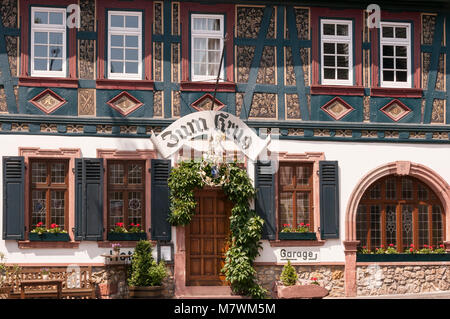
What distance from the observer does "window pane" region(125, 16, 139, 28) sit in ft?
58.6

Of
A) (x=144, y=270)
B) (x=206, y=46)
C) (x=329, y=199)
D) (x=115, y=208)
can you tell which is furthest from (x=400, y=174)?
(x=115, y=208)

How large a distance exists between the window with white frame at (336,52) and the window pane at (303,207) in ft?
8.17

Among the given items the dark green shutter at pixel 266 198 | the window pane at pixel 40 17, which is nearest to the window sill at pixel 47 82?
the window pane at pixel 40 17

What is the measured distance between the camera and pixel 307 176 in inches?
720

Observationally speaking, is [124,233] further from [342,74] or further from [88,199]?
[342,74]

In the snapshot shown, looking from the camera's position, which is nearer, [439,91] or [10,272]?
[10,272]

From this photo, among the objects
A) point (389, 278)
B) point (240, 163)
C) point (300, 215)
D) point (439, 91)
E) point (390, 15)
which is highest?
point (390, 15)

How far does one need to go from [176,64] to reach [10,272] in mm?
5434

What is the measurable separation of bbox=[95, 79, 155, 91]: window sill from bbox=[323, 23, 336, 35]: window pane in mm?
3949

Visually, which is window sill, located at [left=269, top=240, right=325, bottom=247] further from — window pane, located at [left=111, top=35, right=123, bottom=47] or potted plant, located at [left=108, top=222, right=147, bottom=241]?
window pane, located at [left=111, top=35, right=123, bottom=47]

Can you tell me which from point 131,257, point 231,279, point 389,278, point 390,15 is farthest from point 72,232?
point 390,15

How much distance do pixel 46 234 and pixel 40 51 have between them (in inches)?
148

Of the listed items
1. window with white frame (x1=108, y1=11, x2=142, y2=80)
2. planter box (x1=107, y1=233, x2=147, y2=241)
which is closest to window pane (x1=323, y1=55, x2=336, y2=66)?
window with white frame (x1=108, y1=11, x2=142, y2=80)

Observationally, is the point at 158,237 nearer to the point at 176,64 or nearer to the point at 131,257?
the point at 131,257
